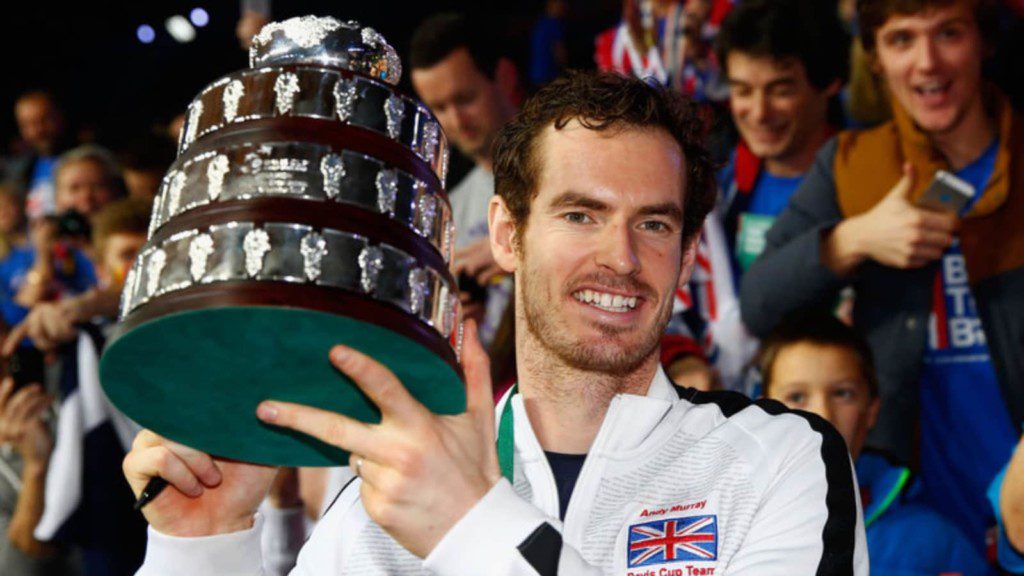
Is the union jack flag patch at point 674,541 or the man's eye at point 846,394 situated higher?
the man's eye at point 846,394

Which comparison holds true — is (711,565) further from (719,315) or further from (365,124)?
(719,315)

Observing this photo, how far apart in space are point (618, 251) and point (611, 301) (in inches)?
4.4

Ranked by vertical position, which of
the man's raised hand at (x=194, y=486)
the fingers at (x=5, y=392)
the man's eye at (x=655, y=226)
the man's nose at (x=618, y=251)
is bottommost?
the man's raised hand at (x=194, y=486)

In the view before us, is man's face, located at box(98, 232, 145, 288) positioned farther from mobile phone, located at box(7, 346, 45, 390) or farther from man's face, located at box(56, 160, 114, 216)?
man's face, located at box(56, 160, 114, 216)

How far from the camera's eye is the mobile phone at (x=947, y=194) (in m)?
4.17

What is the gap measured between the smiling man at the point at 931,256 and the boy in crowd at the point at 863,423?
89 mm

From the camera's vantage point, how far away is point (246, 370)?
1934 mm

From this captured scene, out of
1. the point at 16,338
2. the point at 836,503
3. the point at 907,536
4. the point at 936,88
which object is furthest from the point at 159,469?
the point at 16,338

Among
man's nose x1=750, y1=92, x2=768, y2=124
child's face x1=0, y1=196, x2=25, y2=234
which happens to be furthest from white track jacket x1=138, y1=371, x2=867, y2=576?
child's face x1=0, y1=196, x2=25, y2=234

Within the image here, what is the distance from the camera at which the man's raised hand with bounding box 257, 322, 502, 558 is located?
5.93 feet

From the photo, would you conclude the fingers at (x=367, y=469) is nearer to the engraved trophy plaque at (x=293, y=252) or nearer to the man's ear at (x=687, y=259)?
the engraved trophy plaque at (x=293, y=252)

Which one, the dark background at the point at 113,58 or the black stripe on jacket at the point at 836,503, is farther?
the dark background at the point at 113,58

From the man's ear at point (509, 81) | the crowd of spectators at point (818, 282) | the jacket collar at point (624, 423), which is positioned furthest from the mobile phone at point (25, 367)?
the jacket collar at point (624, 423)

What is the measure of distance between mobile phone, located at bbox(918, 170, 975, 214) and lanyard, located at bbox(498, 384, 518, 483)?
2087mm
